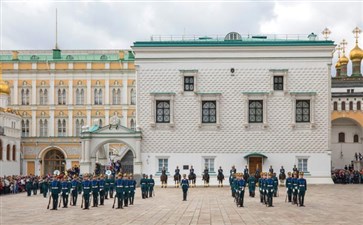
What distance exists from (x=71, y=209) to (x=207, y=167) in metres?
21.2

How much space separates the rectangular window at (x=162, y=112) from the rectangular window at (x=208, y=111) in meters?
2.85

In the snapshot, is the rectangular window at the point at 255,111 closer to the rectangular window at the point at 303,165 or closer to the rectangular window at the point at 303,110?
the rectangular window at the point at 303,110

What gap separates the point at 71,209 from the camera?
2909cm

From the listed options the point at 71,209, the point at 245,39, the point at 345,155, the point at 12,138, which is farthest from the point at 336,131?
the point at 71,209

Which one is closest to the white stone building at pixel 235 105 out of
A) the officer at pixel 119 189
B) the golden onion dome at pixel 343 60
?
the officer at pixel 119 189

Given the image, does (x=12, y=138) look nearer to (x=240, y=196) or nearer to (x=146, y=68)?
(x=146, y=68)

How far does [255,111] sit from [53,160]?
1166 inches

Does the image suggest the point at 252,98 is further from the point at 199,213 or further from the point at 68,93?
the point at 68,93

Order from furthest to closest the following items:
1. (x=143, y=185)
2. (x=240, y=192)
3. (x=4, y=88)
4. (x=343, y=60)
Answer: (x=343, y=60) < (x=4, y=88) < (x=143, y=185) < (x=240, y=192)

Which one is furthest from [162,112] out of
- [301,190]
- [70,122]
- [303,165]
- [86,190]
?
[70,122]

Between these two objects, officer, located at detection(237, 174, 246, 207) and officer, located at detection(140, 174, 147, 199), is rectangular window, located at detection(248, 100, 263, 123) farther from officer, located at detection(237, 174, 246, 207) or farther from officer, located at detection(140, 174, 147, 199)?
officer, located at detection(237, 174, 246, 207)

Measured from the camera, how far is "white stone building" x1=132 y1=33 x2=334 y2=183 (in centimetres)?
4888

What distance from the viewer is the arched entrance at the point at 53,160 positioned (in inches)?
2758

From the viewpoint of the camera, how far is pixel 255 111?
49406 millimetres
